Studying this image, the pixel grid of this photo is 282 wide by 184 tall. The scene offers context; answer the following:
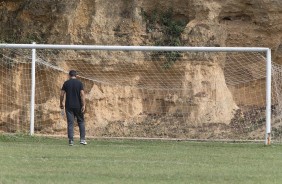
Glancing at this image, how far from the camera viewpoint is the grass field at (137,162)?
1279 centimetres

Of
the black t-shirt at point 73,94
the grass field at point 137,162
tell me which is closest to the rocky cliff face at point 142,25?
the grass field at point 137,162

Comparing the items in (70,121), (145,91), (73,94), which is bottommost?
(70,121)

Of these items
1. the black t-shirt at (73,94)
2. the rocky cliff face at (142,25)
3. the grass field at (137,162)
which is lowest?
the grass field at (137,162)

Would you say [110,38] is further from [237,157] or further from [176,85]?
[237,157]

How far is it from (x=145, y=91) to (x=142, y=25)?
2463 mm

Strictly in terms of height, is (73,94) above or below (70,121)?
above

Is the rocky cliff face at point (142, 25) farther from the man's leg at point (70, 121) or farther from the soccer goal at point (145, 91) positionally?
the man's leg at point (70, 121)

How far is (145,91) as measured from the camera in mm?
25062

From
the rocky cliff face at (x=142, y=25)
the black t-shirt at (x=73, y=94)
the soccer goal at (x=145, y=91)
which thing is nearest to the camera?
the black t-shirt at (x=73, y=94)

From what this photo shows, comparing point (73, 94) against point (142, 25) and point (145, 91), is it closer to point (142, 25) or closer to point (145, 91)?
point (145, 91)

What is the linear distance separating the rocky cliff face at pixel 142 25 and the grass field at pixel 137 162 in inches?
195

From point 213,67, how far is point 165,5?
270cm

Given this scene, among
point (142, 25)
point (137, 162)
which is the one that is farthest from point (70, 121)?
point (142, 25)

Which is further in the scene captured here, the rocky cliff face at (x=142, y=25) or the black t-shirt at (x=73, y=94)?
the rocky cliff face at (x=142, y=25)
